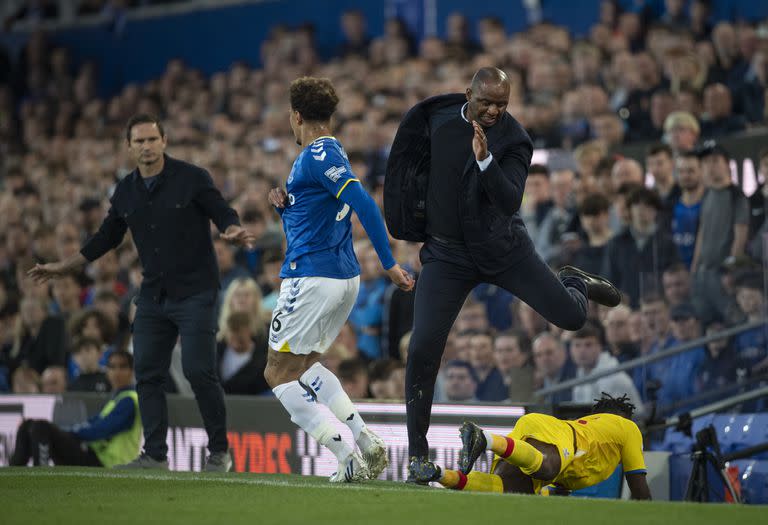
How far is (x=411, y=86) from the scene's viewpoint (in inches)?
627

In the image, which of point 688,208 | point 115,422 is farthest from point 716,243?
point 115,422

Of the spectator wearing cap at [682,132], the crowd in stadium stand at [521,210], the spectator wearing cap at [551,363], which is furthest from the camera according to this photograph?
the spectator wearing cap at [682,132]

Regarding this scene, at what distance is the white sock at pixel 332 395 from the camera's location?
23.0 feet

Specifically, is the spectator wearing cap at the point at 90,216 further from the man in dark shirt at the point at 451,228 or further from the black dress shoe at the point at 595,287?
the man in dark shirt at the point at 451,228

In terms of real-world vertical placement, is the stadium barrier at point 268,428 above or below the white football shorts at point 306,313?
below

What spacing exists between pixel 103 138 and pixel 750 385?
41.1ft

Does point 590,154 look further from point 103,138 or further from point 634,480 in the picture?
point 103,138

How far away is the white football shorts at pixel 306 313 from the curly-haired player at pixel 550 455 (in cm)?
90

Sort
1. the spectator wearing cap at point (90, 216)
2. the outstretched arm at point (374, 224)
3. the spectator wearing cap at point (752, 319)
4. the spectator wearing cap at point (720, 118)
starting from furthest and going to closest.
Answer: the spectator wearing cap at point (90, 216) → the spectator wearing cap at point (720, 118) → the spectator wearing cap at point (752, 319) → the outstretched arm at point (374, 224)

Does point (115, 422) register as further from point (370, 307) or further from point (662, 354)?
point (662, 354)

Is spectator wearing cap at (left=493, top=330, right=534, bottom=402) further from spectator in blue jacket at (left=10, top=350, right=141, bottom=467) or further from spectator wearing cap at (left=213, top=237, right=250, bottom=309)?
spectator wearing cap at (left=213, top=237, right=250, bottom=309)

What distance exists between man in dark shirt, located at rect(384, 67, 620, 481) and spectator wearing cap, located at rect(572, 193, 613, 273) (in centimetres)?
337

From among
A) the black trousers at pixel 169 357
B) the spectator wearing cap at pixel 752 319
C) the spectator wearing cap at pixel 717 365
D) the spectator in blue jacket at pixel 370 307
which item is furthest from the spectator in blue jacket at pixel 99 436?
the spectator wearing cap at pixel 752 319

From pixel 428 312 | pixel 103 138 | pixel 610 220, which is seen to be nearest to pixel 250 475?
pixel 428 312
